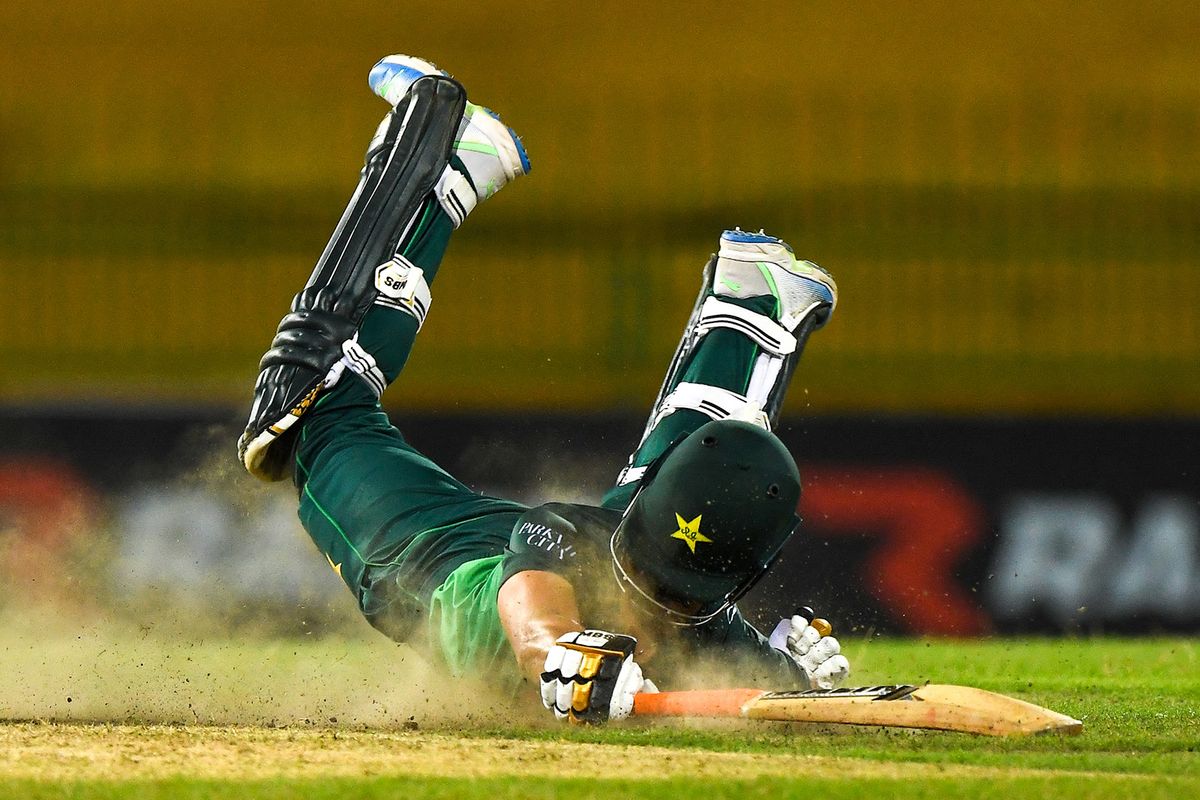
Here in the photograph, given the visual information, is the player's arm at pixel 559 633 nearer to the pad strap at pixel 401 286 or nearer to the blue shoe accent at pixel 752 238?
the pad strap at pixel 401 286

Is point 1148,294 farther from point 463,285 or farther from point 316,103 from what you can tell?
point 316,103

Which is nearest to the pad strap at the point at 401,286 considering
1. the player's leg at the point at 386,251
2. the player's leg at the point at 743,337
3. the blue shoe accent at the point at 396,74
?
the player's leg at the point at 386,251

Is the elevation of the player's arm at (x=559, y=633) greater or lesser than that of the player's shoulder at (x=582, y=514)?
lesser

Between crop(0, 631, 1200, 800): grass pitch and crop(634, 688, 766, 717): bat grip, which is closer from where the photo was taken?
crop(0, 631, 1200, 800): grass pitch

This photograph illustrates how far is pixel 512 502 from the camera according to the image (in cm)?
536

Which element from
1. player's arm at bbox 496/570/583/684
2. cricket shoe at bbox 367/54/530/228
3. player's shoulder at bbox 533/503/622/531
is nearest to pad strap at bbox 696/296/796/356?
cricket shoe at bbox 367/54/530/228

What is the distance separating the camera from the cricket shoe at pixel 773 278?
221 inches

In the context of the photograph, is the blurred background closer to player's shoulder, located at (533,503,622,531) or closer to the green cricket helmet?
player's shoulder, located at (533,503,622,531)

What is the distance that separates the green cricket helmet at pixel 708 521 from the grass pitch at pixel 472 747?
350 millimetres

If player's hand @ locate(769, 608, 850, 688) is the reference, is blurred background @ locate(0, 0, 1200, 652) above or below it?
above

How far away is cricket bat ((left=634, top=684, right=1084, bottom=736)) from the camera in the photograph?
4.02m

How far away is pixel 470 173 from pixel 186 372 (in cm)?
606

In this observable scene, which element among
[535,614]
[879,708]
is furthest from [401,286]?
[879,708]

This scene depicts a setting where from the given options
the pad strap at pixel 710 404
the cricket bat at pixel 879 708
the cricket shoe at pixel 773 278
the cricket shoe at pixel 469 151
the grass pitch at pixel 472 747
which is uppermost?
the cricket shoe at pixel 469 151
